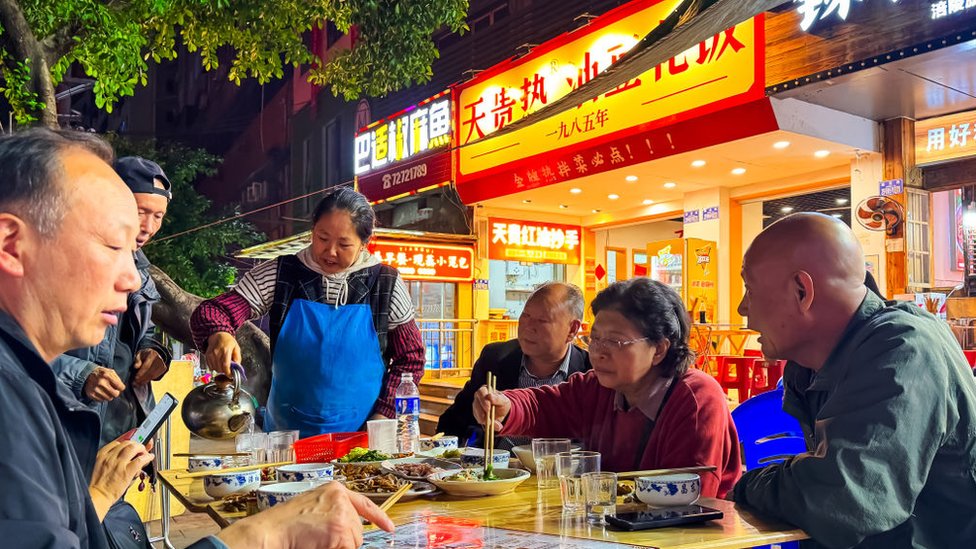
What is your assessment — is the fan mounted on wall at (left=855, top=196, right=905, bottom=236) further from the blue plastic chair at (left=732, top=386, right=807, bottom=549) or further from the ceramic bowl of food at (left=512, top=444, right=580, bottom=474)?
the ceramic bowl of food at (left=512, top=444, right=580, bottom=474)

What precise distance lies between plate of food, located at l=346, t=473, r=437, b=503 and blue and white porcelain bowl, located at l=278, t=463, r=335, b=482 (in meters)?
0.06

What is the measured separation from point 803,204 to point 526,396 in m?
9.90

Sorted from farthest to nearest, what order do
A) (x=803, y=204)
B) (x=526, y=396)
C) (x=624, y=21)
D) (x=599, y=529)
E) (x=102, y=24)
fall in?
(x=803, y=204) < (x=624, y=21) < (x=102, y=24) < (x=526, y=396) < (x=599, y=529)

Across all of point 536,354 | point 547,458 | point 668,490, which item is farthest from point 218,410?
point 668,490

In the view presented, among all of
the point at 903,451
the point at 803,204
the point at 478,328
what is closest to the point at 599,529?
the point at 903,451

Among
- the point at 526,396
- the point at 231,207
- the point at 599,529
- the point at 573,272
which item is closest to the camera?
the point at 599,529

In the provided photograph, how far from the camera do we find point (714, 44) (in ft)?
27.2

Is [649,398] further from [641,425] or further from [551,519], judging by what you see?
[551,519]

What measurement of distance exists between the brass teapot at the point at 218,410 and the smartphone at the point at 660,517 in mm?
1438

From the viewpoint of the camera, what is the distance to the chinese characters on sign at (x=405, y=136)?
41.8 ft

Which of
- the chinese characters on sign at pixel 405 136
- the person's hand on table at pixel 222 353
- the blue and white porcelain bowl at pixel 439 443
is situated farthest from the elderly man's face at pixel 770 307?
the chinese characters on sign at pixel 405 136

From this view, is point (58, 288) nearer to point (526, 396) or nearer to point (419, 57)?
point (526, 396)

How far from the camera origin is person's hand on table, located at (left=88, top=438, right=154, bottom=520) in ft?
4.80

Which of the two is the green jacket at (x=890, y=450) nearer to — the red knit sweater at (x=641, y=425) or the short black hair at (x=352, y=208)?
the red knit sweater at (x=641, y=425)
